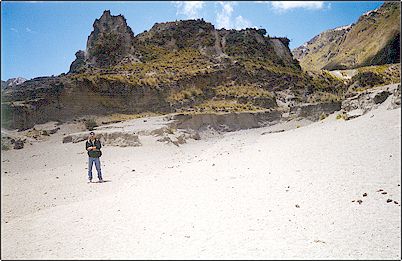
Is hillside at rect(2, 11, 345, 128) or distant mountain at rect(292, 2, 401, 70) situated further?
distant mountain at rect(292, 2, 401, 70)

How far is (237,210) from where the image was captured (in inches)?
225

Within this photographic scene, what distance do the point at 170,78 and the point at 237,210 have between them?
3519cm

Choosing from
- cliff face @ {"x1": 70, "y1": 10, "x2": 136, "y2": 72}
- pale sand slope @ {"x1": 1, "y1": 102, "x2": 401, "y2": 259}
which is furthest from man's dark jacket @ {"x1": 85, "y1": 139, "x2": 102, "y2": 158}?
cliff face @ {"x1": 70, "y1": 10, "x2": 136, "y2": 72}

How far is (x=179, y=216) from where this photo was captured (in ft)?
17.6

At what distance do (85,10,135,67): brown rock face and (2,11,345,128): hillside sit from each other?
125 mm

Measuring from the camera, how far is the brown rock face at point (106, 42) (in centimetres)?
4284

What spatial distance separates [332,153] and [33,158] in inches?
562

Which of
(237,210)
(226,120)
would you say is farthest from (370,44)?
(237,210)

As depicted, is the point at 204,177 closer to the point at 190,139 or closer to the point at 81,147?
the point at 81,147

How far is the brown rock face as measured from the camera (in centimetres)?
4284

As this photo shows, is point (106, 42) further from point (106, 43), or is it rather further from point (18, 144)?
point (18, 144)

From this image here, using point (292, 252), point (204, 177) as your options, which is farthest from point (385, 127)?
point (292, 252)

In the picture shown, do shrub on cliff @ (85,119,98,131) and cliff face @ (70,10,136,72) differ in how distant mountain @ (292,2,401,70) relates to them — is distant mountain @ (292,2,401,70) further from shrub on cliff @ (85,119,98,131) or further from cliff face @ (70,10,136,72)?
shrub on cliff @ (85,119,98,131)

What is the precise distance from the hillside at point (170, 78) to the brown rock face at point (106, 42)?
0.41 feet
